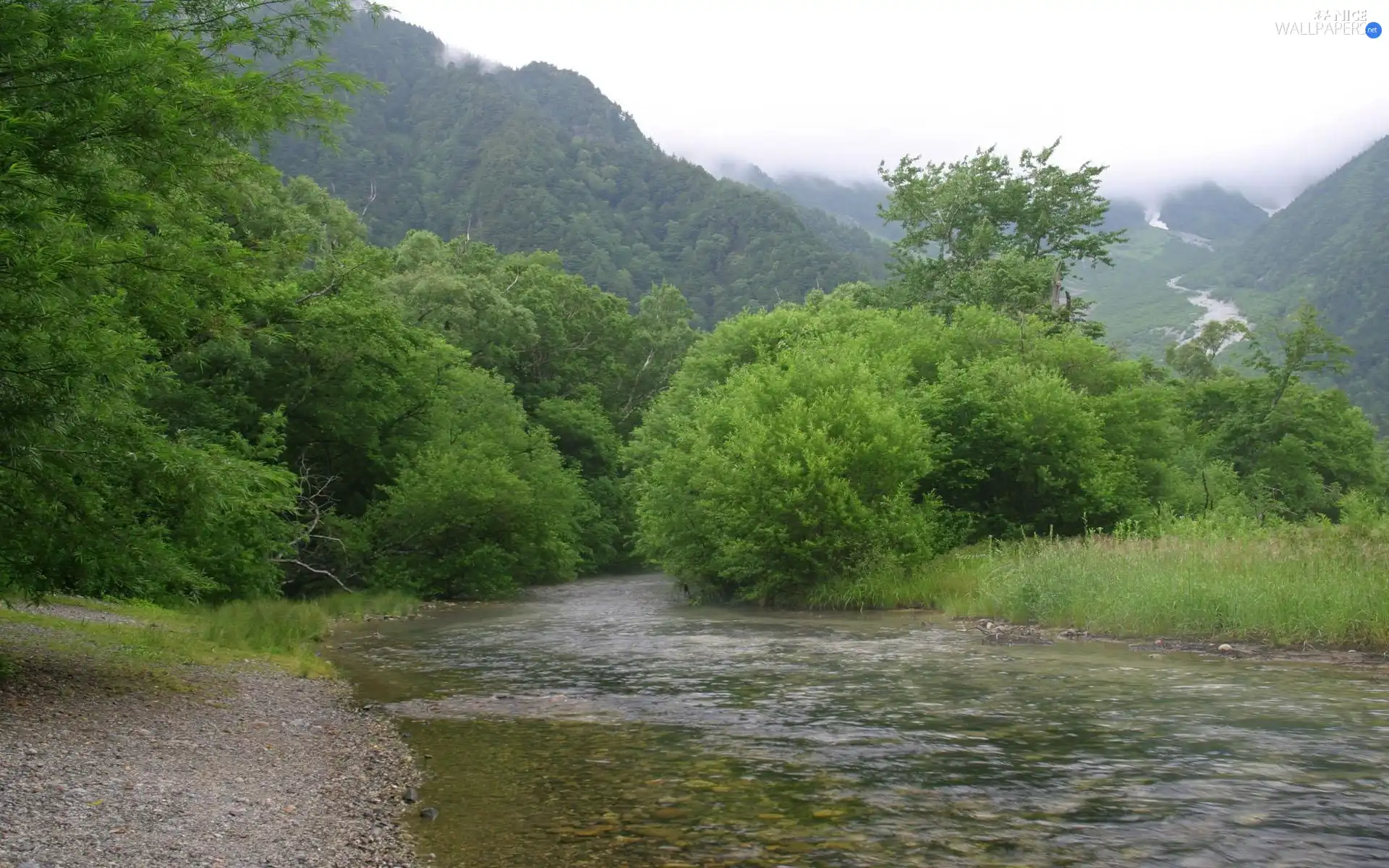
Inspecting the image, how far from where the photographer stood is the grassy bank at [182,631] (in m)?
17.3

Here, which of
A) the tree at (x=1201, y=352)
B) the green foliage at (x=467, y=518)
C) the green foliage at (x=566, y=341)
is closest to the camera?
the green foliage at (x=467, y=518)

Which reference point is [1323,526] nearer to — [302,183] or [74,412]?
[74,412]

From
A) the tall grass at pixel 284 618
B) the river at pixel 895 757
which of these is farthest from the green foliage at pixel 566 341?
the river at pixel 895 757

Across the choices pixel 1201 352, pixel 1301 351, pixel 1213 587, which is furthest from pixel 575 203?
pixel 1213 587

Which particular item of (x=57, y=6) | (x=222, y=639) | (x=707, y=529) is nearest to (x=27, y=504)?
(x=57, y=6)

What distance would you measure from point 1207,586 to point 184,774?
19812mm

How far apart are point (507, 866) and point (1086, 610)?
18935 millimetres

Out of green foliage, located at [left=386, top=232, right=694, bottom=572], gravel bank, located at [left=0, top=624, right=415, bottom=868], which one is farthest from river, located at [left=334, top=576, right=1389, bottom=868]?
green foliage, located at [left=386, top=232, right=694, bottom=572]

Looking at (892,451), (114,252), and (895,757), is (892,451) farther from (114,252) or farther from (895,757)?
(114,252)

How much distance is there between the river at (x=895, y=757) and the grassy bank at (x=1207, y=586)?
1.99 meters

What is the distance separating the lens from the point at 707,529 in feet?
120

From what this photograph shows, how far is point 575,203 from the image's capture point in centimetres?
12500

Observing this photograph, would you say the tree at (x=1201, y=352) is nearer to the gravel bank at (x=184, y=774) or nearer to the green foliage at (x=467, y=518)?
the green foliage at (x=467, y=518)

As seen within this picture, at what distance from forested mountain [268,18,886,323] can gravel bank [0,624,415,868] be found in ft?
306
